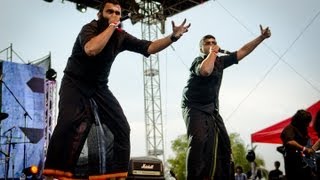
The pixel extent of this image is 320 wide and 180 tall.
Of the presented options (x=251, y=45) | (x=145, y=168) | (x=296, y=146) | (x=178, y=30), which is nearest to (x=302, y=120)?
(x=296, y=146)

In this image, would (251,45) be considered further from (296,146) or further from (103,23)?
(103,23)

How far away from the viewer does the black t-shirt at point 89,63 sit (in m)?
2.94

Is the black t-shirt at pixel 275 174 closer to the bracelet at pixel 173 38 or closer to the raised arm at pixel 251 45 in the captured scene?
the raised arm at pixel 251 45

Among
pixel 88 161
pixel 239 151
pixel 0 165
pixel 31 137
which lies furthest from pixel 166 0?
pixel 239 151

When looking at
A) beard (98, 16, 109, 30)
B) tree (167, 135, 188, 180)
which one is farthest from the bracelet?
tree (167, 135, 188, 180)

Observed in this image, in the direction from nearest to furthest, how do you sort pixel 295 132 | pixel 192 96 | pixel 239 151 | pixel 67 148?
pixel 67 148
pixel 192 96
pixel 295 132
pixel 239 151

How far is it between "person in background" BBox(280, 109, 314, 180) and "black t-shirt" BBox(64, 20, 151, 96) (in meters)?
3.32

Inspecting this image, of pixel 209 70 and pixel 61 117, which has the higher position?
pixel 209 70

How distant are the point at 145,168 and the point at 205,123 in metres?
1.89

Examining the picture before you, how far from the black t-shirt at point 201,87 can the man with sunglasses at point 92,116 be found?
1.03 meters

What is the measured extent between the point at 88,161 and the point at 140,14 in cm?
1709

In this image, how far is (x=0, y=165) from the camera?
44.0 ft

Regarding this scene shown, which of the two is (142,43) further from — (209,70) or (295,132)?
(295,132)

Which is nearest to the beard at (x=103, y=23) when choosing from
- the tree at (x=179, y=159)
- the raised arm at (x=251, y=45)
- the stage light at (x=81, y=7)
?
the raised arm at (x=251, y=45)
